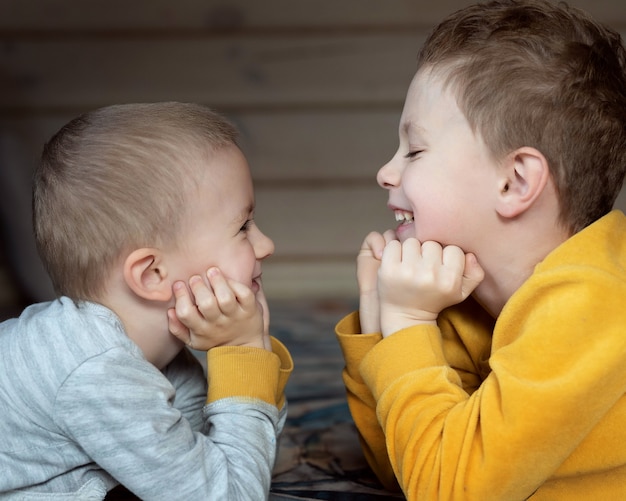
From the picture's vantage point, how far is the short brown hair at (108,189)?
46.3 inches

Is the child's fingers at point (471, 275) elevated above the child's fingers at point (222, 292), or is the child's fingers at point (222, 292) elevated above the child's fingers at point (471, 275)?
the child's fingers at point (471, 275)

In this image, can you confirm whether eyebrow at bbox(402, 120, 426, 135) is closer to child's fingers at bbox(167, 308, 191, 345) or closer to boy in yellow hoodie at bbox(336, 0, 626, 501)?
boy in yellow hoodie at bbox(336, 0, 626, 501)

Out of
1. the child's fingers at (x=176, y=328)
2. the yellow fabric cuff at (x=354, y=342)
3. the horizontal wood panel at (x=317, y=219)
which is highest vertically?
the child's fingers at (x=176, y=328)

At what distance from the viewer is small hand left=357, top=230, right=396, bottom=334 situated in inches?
52.4

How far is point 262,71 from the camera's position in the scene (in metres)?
3.15

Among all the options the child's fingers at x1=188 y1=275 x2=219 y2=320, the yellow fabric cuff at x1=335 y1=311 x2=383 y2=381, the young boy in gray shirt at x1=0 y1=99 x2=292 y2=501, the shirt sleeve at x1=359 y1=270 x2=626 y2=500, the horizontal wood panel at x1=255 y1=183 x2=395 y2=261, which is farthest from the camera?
the horizontal wood panel at x1=255 y1=183 x2=395 y2=261

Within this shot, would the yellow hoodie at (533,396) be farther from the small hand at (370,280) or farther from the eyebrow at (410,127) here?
the eyebrow at (410,127)

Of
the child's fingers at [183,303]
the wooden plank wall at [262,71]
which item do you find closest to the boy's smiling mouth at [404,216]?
the child's fingers at [183,303]

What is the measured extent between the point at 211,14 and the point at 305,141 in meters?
0.55

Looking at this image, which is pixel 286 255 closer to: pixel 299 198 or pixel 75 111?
pixel 299 198

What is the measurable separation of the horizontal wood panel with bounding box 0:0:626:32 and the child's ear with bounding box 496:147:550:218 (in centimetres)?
204

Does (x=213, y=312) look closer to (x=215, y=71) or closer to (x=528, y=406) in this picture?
(x=528, y=406)

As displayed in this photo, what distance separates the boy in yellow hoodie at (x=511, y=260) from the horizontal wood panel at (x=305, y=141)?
188 cm

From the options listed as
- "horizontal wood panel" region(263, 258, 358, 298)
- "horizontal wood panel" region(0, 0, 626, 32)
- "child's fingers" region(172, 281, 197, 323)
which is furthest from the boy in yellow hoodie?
"horizontal wood panel" region(263, 258, 358, 298)
